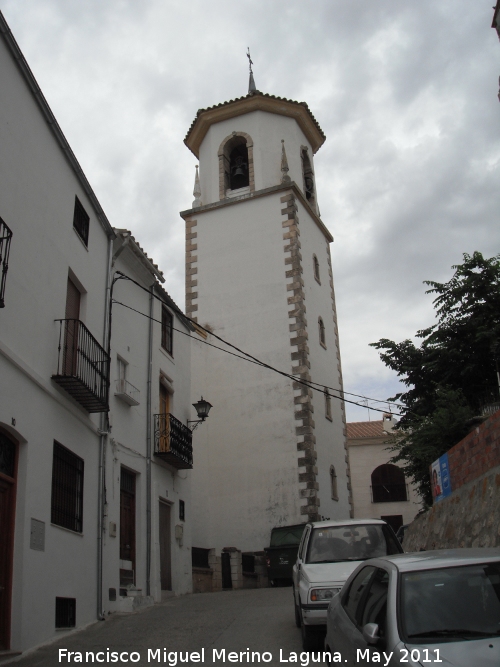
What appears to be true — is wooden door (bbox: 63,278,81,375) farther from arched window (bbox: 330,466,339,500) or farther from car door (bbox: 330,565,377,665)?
arched window (bbox: 330,466,339,500)

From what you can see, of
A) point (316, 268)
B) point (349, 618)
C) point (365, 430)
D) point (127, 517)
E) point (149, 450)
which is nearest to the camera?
point (349, 618)

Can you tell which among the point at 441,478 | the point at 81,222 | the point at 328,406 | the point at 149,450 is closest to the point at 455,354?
the point at 328,406

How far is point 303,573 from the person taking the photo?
8.05 m

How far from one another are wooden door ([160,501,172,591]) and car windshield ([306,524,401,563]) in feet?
24.0

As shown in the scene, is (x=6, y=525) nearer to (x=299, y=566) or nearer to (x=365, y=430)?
(x=299, y=566)

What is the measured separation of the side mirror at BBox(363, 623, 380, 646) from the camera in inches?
159

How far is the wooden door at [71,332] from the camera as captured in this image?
10.4 meters

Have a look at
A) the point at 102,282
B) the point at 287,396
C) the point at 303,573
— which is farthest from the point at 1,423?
the point at 287,396

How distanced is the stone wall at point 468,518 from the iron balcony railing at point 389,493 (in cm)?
2290

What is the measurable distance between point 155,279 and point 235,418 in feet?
25.2

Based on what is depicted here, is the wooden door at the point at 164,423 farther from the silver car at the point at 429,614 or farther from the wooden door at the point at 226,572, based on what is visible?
the silver car at the point at 429,614

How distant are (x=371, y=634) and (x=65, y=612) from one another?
701 cm

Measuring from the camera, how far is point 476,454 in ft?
36.3

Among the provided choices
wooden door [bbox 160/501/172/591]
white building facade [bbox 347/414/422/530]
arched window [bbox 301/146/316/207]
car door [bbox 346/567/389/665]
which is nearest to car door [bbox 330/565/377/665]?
car door [bbox 346/567/389/665]
